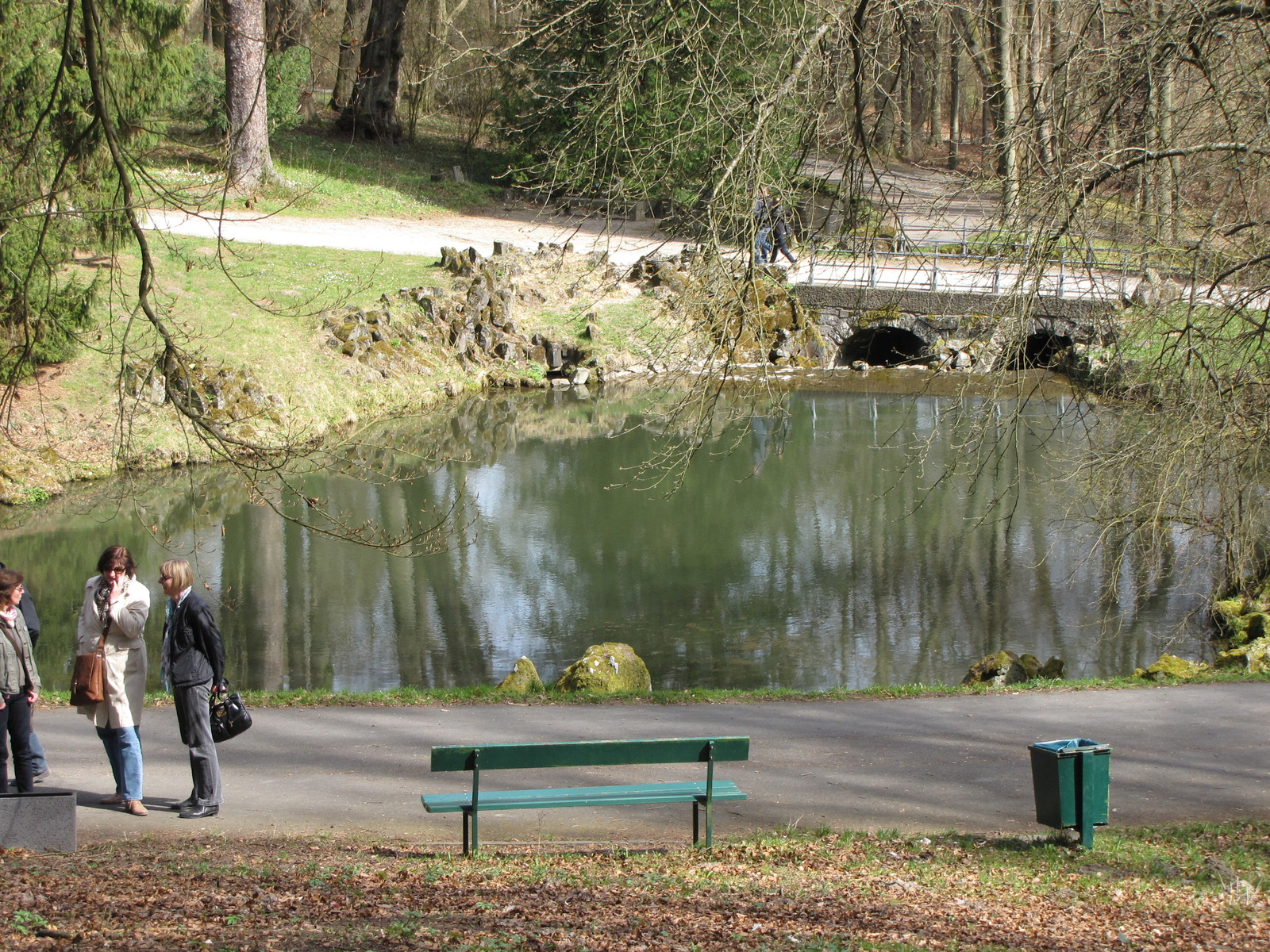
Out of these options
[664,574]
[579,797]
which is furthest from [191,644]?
[664,574]

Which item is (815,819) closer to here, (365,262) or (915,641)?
(915,641)

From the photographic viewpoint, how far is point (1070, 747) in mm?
6973

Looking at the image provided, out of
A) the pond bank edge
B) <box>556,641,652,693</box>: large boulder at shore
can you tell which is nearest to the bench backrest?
the pond bank edge

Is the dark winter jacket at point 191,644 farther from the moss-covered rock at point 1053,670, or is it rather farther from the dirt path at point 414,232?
the dirt path at point 414,232

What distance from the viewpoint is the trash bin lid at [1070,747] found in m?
6.80

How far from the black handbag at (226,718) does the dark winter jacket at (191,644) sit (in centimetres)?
14

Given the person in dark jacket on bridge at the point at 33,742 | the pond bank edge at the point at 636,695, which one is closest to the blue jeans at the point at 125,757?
the person in dark jacket on bridge at the point at 33,742

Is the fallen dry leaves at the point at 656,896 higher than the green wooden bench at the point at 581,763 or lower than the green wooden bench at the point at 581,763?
lower

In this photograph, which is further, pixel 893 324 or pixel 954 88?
pixel 954 88

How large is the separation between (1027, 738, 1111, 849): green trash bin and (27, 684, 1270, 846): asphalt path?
1.75ft

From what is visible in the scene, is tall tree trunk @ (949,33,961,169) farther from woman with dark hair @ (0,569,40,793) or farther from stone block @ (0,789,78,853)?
stone block @ (0,789,78,853)

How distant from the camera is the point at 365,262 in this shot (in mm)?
30438

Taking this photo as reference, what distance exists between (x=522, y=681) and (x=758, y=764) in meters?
3.16

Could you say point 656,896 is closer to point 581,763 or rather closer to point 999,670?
point 581,763
